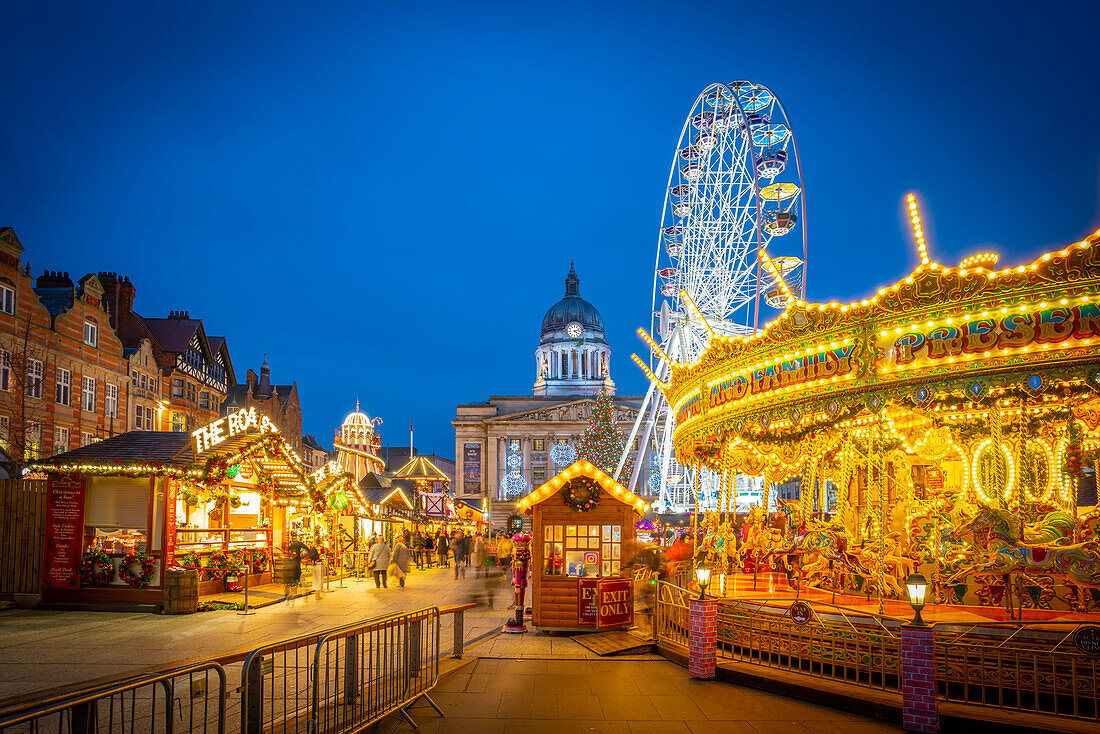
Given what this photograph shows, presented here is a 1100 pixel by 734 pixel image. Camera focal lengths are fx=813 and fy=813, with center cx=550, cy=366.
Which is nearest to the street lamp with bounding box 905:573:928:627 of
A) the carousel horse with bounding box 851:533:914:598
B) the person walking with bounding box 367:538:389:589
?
the carousel horse with bounding box 851:533:914:598

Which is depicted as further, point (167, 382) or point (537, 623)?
point (167, 382)

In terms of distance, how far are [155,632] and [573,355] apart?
92675 millimetres

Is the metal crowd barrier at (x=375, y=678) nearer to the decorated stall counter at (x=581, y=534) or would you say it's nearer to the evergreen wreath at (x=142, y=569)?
the decorated stall counter at (x=581, y=534)

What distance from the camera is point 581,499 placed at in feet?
49.8

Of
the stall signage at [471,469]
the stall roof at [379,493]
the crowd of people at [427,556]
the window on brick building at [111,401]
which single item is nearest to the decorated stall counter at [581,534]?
the crowd of people at [427,556]

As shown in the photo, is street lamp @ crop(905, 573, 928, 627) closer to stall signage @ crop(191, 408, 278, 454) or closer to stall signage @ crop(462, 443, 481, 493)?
stall signage @ crop(191, 408, 278, 454)

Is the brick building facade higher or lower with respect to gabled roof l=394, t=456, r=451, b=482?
higher

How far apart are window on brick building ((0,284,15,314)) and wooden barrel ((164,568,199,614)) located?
18.8 m

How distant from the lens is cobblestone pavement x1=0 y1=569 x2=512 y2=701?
1073cm

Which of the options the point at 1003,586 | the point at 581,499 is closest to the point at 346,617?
the point at 581,499

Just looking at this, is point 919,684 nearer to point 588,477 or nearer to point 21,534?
point 588,477

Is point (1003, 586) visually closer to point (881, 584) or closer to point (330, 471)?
point (881, 584)

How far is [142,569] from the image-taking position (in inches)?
705

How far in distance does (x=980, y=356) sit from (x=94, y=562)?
1765 centimetres
